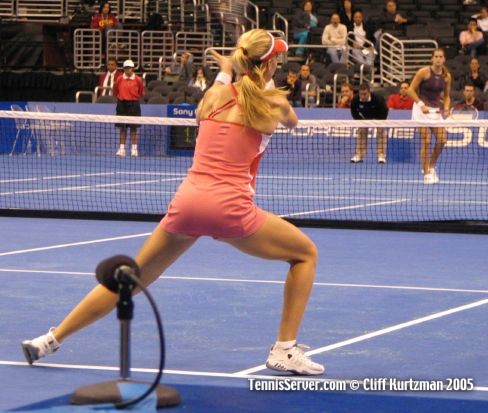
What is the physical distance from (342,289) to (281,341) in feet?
10.4

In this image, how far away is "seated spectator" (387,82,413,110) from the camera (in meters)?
25.3

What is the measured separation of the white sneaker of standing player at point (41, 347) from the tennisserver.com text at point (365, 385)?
1040 millimetres

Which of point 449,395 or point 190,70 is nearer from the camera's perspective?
point 449,395

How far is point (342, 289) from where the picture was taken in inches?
389

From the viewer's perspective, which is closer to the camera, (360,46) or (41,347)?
(41,347)

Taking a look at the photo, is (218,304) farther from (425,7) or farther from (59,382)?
(425,7)

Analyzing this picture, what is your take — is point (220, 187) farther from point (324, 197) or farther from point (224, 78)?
point (324, 197)

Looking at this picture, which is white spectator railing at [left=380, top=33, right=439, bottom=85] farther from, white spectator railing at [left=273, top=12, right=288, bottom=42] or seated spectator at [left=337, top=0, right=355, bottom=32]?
white spectator railing at [left=273, top=12, right=288, bottom=42]

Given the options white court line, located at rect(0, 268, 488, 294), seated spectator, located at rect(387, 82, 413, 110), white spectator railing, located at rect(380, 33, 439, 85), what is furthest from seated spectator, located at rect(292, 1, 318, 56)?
white court line, located at rect(0, 268, 488, 294)

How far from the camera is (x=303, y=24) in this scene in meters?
30.0

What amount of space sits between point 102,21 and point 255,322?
22617 millimetres

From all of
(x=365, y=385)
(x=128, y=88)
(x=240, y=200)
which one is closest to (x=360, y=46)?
(x=128, y=88)

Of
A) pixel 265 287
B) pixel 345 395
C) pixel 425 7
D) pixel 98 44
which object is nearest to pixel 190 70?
pixel 98 44

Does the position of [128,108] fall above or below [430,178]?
above
